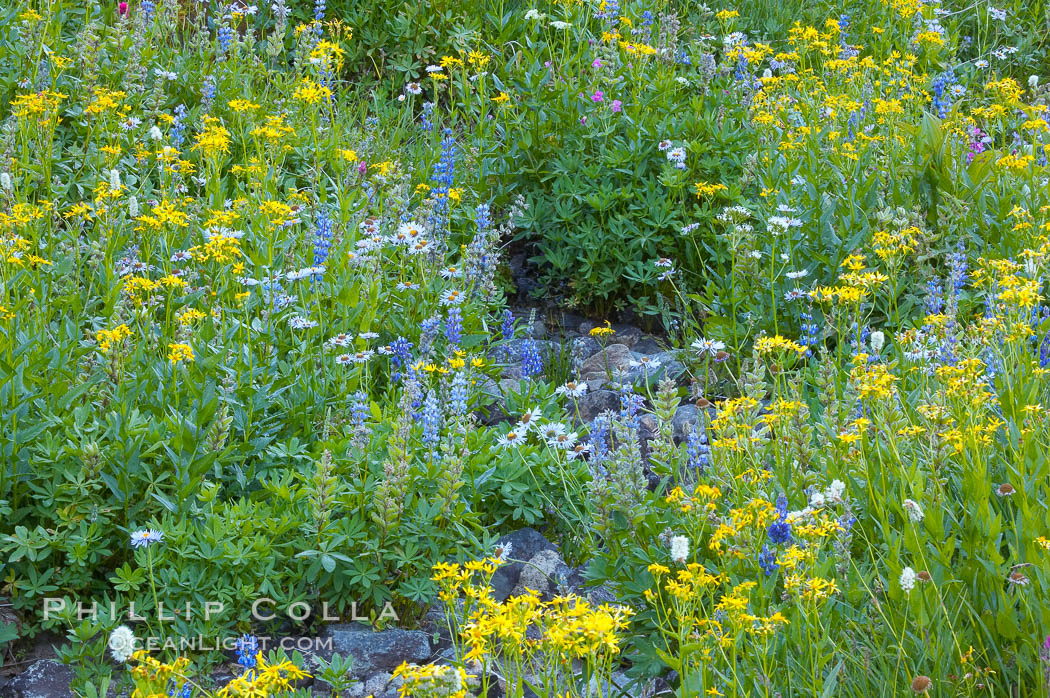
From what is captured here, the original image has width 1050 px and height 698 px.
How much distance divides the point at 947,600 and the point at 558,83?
3.50 metres

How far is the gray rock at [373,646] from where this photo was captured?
2.80 metres

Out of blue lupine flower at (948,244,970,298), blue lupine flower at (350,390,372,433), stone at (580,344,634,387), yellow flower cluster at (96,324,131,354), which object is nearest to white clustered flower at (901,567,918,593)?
blue lupine flower at (350,390,372,433)

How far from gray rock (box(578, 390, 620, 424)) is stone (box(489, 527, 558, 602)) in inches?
33.6

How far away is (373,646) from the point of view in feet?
9.36

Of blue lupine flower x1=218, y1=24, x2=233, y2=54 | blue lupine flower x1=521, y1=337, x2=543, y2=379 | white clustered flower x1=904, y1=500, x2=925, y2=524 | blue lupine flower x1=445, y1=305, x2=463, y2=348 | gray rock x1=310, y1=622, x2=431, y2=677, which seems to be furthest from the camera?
blue lupine flower x1=218, y1=24, x2=233, y2=54

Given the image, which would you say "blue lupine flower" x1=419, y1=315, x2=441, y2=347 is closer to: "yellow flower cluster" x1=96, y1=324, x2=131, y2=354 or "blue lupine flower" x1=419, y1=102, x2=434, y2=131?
"yellow flower cluster" x1=96, y1=324, x2=131, y2=354

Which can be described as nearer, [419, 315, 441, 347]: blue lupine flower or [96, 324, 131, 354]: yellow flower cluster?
[96, 324, 131, 354]: yellow flower cluster

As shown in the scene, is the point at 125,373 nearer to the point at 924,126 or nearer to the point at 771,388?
the point at 771,388

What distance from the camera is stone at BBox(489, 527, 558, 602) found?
3219 mm

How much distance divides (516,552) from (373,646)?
1.93 feet

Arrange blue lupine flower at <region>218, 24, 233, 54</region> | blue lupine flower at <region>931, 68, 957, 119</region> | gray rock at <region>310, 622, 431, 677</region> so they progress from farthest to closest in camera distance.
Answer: blue lupine flower at <region>218, 24, 233, 54</region> → blue lupine flower at <region>931, 68, 957, 119</region> → gray rock at <region>310, 622, 431, 677</region>

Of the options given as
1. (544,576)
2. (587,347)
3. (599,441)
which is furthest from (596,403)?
(544,576)

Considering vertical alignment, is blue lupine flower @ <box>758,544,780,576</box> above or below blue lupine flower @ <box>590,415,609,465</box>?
above

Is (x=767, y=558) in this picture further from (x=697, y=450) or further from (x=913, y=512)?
(x=697, y=450)
